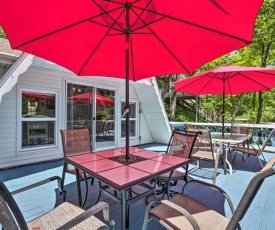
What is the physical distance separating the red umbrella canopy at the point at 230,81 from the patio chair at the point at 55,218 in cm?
332

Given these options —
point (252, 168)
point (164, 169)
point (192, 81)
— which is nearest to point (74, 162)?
point (164, 169)

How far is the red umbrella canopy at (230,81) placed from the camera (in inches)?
148

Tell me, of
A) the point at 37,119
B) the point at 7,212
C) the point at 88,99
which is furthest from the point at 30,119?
the point at 7,212

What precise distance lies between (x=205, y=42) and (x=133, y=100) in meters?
5.00

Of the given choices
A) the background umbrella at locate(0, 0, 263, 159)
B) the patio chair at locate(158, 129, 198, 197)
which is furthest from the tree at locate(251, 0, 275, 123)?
the patio chair at locate(158, 129, 198, 197)

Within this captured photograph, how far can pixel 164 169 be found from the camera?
1.77 meters

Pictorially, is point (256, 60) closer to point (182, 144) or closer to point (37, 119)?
point (182, 144)

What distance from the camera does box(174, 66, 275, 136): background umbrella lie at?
3768 millimetres

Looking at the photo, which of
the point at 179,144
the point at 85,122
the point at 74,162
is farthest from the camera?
the point at 85,122

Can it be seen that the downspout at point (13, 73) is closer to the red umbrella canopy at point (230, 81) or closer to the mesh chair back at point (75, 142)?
the mesh chair back at point (75, 142)

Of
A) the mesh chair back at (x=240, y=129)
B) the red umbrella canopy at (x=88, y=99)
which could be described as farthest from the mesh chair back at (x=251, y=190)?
the red umbrella canopy at (x=88, y=99)

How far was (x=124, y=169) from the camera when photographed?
5.82ft

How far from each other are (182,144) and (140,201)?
1.08 metres

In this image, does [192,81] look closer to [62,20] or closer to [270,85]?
[270,85]
